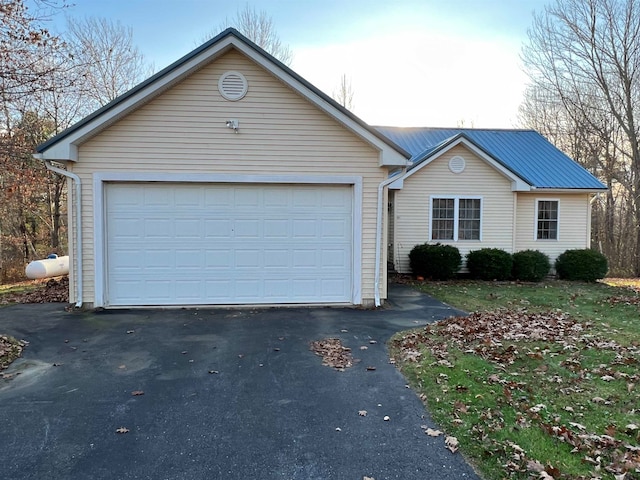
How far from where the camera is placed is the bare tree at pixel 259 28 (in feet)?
72.1

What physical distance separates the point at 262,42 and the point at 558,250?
17668 millimetres

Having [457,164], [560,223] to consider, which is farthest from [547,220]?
[457,164]

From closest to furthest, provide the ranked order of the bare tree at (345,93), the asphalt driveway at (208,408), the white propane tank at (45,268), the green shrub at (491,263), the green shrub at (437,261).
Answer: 1. the asphalt driveway at (208,408)
2. the green shrub at (437,261)
3. the green shrub at (491,263)
4. the white propane tank at (45,268)
5. the bare tree at (345,93)

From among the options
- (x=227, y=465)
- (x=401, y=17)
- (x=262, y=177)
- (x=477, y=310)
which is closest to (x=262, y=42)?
(x=401, y=17)

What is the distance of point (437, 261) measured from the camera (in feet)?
44.0

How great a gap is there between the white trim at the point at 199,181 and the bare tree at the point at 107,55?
14.1 metres

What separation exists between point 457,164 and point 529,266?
419 centimetres

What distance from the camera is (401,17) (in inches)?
404

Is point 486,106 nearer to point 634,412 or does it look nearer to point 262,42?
point 262,42

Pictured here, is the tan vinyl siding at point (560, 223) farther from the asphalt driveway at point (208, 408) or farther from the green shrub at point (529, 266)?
the asphalt driveway at point (208, 408)

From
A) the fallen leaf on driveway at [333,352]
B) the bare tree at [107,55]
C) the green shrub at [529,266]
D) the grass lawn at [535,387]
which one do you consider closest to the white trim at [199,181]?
the grass lawn at [535,387]

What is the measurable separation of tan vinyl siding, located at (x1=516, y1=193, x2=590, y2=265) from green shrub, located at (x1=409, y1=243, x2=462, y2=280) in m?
2.98

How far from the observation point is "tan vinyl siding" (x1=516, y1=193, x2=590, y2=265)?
14.8 m

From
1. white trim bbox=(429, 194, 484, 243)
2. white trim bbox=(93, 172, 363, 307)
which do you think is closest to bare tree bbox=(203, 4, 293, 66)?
white trim bbox=(429, 194, 484, 243)
